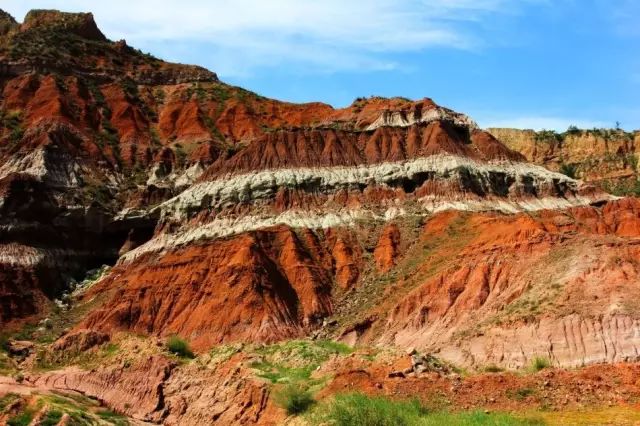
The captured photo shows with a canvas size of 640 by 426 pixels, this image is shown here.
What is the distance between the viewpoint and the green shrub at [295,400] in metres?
36.7

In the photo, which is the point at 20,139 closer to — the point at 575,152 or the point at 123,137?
the point at 123,137

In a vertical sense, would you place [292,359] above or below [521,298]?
below

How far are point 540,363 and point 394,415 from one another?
36.6 ft

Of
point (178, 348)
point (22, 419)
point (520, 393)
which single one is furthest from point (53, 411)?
point (520, 393)

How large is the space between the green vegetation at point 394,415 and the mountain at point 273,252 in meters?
2.04

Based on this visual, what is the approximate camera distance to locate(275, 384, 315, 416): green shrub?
36656 mm

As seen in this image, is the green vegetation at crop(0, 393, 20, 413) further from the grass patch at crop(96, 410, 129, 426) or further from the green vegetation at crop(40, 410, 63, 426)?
the grass patch at crop(96, 410, 129, 426)

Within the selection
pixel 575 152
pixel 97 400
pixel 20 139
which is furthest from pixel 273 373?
pixel 575 152

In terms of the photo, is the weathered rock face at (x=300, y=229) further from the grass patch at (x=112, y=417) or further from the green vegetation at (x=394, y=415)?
the green vegetation at (x=394, y=415)

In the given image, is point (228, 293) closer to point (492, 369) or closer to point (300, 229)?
point (300, 229)

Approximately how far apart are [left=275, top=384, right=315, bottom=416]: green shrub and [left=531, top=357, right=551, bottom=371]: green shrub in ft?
35.2

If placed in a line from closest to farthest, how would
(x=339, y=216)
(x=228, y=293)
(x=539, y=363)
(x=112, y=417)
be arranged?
(x=539, y=363)
(x=112, y=417)
(x=228, y=293)
(x=339, y=216)

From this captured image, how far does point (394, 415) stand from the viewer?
97.7ft

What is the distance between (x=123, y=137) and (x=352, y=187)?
42668mm
